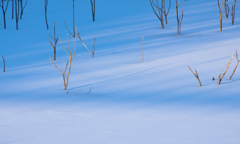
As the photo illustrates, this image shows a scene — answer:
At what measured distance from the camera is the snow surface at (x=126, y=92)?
1.67 metres

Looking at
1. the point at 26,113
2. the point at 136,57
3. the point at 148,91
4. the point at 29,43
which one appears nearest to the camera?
the point at 26,113

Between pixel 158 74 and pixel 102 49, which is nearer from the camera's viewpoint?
pixel 158 74

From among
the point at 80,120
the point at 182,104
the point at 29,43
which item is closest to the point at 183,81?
the point at 182,104

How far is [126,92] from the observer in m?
2.50

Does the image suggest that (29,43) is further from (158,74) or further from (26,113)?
(26,113)

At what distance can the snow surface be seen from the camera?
1665mm

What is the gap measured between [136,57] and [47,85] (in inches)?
58.3

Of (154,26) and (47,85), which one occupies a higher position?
(154,26)

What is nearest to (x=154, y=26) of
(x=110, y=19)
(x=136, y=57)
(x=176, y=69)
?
(x=110, y=19)

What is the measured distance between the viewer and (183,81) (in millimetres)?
2729

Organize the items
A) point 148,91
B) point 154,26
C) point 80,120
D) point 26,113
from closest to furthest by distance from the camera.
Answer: point 80,120, point 26,113, point 148,91, point 154,26

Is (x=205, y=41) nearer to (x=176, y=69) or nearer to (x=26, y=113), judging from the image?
(x=176, y=69)

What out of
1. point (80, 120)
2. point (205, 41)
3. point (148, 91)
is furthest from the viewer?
point (205, 41)

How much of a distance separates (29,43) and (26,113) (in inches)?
150
